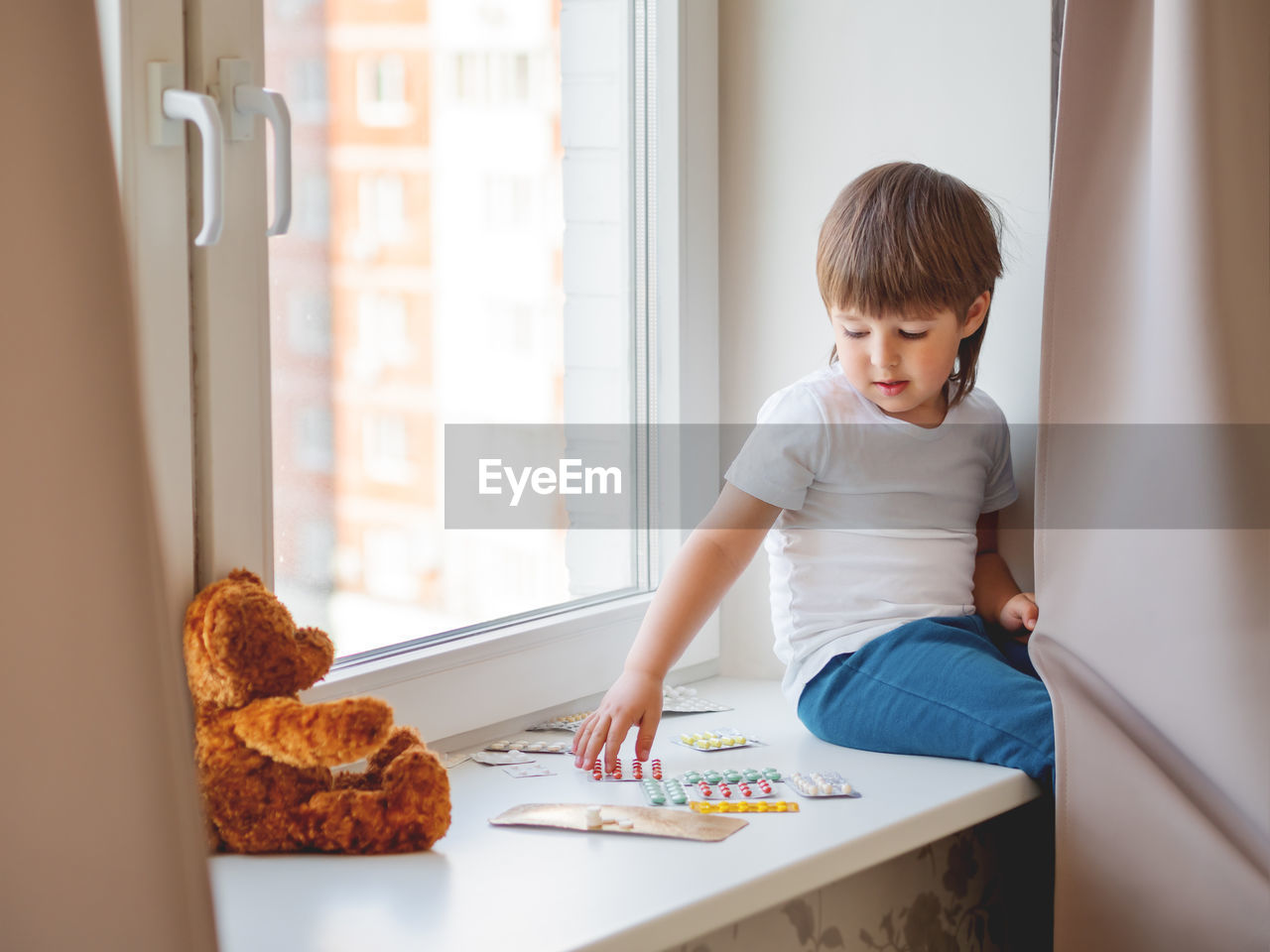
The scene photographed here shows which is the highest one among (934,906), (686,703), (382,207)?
(382,207)

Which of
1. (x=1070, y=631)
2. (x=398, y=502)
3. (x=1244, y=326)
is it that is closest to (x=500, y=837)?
(x=398, y=502)

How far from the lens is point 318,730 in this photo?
30.8 inches

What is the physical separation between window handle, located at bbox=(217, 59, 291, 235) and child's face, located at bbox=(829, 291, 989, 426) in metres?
0.52

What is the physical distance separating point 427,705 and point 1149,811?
0.60 meters

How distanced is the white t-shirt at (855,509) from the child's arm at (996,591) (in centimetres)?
4

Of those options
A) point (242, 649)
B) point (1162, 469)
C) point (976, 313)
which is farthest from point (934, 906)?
point (242, 649)

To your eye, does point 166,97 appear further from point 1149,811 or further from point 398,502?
point 1149,811

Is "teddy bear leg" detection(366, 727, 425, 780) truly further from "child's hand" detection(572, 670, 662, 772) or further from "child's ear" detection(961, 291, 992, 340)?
"child's ear" detection(961, 291, 992, 340)

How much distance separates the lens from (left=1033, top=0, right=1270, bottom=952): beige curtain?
0.92 meters

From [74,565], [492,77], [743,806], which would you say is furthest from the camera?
[492,77]

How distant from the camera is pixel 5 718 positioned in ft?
1.63

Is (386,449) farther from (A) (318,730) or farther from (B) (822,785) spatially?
(B) (822,785)

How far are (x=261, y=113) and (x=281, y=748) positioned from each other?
44cm

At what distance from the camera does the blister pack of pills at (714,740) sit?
1086 mm
